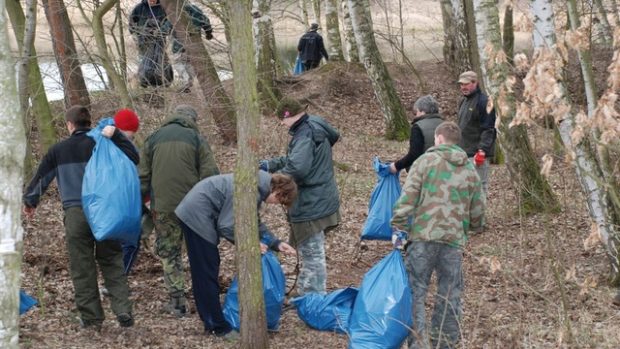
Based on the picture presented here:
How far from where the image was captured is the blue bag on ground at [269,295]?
6.34m

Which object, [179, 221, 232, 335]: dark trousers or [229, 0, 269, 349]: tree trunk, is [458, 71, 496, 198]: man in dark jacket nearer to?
[179, 221, 232, 335]: dark trousers

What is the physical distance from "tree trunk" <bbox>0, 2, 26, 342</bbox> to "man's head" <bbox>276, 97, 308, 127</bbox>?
116 inches

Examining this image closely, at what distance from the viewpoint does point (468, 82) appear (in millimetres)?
8781

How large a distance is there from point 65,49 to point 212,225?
5438 millimetres

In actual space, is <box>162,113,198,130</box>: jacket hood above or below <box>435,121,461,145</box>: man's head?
above

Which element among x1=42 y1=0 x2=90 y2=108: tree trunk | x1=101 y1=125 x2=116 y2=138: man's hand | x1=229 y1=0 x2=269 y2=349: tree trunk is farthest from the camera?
x1=42 y1=0 x2=90 y2=108: tree trunk

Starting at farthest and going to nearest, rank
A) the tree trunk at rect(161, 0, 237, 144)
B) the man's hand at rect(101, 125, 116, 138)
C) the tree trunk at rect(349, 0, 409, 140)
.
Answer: the tree trunk at rect(349, 0, 409, 140) < the tree trunk at rect(161, 0, 237, 144) < the man's hand at rect(101, 125, 116, 138)

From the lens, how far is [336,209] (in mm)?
6914

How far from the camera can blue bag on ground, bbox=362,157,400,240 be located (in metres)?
7.12

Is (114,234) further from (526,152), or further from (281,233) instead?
(526,152)

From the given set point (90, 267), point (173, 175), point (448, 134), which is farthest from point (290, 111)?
point (90, 267)

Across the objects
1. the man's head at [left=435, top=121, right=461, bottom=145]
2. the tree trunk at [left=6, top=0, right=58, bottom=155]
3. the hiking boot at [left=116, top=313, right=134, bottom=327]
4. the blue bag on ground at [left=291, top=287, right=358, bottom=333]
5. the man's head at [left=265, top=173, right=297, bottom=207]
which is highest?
the tree trunk at [left=6, top=0, right=58, bottom=155]

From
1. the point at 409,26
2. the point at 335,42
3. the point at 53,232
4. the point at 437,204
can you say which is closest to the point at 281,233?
the point at 53,232

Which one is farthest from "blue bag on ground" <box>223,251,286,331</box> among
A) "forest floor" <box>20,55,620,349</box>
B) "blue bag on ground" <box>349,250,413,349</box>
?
"blue bag on ground" <box>349,250,413,349</box>
